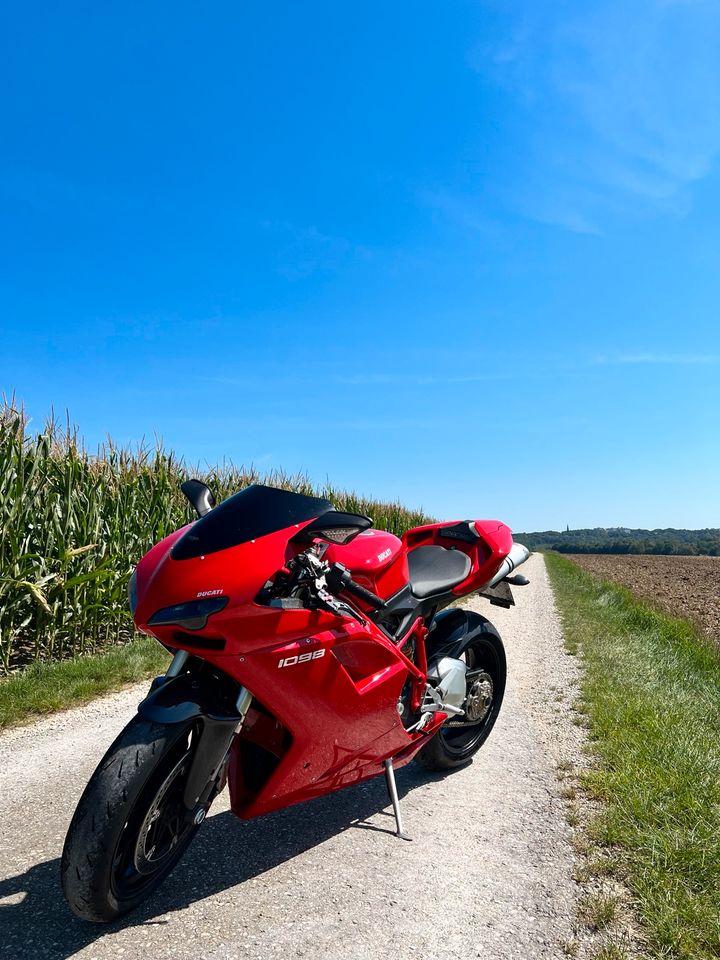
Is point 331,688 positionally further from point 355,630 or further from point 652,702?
point 652,702

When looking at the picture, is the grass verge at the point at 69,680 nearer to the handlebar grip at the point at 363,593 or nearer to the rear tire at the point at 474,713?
the rear tire at the point at 474,713

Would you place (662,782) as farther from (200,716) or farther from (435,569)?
(200,716)

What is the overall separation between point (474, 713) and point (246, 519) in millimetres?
2527

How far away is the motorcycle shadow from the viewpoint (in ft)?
7.96

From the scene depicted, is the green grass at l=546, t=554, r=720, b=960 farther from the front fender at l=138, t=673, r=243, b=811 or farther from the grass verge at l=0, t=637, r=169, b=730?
the grass verge at l=0, t=637, r=169, b=730

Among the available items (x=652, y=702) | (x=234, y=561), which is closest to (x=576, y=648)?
(x=652, y=702)

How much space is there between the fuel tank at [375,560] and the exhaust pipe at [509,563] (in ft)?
3.26

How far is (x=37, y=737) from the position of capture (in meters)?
4.65

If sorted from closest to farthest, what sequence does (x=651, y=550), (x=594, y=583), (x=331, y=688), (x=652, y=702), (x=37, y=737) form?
(x=331, y=688)
(x=37, y=737)
(x=652, y=702)
(x=594, y=583)
(x=651, y=550)

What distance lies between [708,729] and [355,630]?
3799 millimetres

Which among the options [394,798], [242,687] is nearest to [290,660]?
[242,687]

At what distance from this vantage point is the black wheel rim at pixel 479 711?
431 centimetres

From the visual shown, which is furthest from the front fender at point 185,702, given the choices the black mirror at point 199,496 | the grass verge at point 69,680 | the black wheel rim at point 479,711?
the grass verge at point 69,680

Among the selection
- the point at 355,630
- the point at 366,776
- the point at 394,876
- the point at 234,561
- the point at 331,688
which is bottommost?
the point at 394,876
